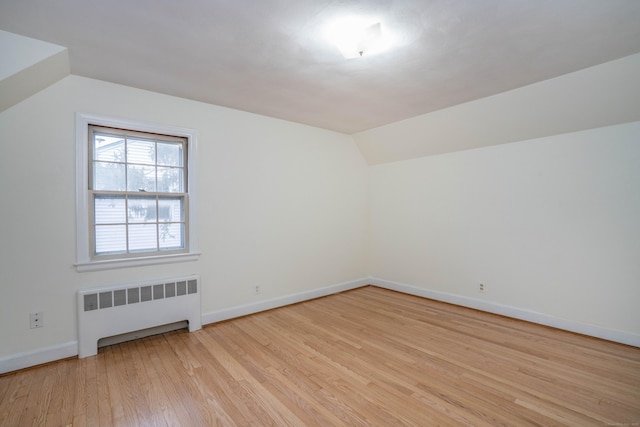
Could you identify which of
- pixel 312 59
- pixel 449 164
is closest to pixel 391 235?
pixel 449 164

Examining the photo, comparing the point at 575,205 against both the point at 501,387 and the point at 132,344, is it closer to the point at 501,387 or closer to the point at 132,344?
the point at 501,387

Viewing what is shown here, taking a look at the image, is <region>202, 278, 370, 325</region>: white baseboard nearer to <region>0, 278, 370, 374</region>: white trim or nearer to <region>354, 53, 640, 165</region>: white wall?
<region>0, 278, 370, 374</region>: white trim

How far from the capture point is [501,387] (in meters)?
2.28

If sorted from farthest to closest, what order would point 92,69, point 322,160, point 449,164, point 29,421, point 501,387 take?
point 322,160 < point 449,164 < point 92,69 < point 501,387 < point 29,421

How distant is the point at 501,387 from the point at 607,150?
8.66 feet

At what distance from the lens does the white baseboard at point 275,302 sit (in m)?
3.57

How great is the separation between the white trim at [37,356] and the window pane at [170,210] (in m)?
1.39

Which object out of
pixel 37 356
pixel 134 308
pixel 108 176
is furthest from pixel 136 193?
pixel 37 356

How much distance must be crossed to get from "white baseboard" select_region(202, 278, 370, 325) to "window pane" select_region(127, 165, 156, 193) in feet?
5.16

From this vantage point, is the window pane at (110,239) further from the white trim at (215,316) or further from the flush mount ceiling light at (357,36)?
the flush mount ceiling light at (357,36)

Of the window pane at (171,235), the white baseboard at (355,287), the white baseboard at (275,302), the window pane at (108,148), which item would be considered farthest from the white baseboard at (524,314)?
the window pane at (108,148)

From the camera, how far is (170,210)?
3.37m

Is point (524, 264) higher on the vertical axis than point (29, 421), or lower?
higher

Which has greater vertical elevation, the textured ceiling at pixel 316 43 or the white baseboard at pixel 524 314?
the textured ceiling at pixel 316 43
